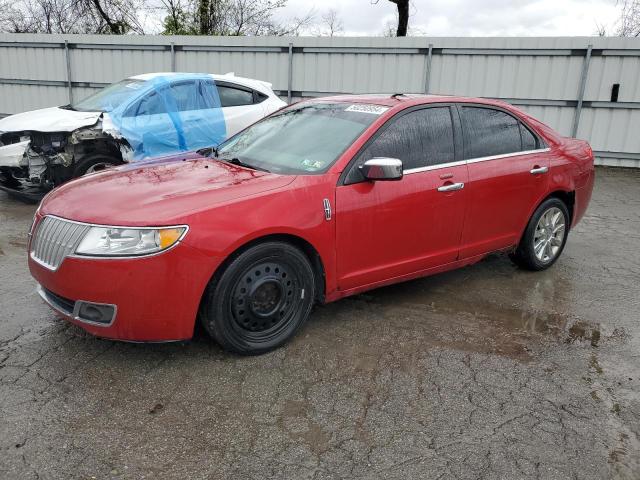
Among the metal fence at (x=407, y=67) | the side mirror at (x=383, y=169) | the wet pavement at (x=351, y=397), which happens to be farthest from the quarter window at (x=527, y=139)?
the metal fence at (x=407, y=67)

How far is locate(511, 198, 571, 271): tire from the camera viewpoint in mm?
4918

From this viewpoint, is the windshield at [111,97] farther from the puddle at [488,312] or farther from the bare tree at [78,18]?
the bare tree at [78,18]

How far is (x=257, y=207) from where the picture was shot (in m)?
3.20

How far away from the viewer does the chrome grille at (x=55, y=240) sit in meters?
3.01

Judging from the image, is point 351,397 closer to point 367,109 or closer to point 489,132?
point 367,109

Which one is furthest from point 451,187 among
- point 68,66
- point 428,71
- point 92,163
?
point 68,66

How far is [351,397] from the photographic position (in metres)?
3.03

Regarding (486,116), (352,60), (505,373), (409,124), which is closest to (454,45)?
(352,60)

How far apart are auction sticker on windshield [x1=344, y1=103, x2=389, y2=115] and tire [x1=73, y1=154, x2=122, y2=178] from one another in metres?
4.13

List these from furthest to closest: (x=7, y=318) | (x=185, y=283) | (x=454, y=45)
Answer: (x=454, y=45)
(x=7, y=318)
(x=185, y=283)

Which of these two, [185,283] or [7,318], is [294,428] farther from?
[7,318]

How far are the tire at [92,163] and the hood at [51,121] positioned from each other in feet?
1.32

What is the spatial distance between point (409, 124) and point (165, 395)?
8.03 feet

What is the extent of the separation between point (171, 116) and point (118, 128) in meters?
0.77
